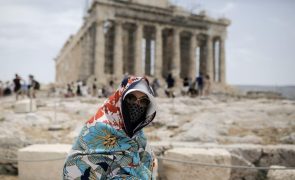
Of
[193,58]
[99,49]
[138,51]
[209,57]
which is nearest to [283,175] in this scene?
[99,49]

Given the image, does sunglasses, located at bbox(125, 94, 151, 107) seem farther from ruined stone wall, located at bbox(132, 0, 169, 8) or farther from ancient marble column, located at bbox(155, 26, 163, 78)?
ruined stone wall, located at bbox(132, 0, 169, 8)

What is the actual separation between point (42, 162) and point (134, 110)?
312 centimetres

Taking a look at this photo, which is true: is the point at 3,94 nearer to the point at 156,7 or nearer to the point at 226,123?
the point at 226,123

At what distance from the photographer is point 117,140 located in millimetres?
2736

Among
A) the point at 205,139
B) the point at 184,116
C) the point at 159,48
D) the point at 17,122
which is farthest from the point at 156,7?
the point at 205,139

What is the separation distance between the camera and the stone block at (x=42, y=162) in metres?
5.23

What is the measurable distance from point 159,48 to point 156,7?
14.8ft

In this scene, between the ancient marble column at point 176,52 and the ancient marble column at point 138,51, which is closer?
the ancient marble column at point 138,51

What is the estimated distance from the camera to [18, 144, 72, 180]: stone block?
5.23 m

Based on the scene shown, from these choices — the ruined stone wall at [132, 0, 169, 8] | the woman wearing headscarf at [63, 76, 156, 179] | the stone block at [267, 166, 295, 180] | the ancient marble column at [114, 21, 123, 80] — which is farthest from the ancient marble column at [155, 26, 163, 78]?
the woman wearing headscarf at [63, 76, 156, 179]

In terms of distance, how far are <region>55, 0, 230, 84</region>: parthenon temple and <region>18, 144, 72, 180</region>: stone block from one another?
2638 centimetres

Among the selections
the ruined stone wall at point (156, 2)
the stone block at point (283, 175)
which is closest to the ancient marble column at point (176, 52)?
the ruined stone wall at point (156, 2)

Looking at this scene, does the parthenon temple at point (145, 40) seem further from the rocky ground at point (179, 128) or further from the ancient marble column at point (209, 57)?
the rocky ground at point (179, 128)

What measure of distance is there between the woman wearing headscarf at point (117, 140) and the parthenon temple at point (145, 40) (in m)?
29.1
